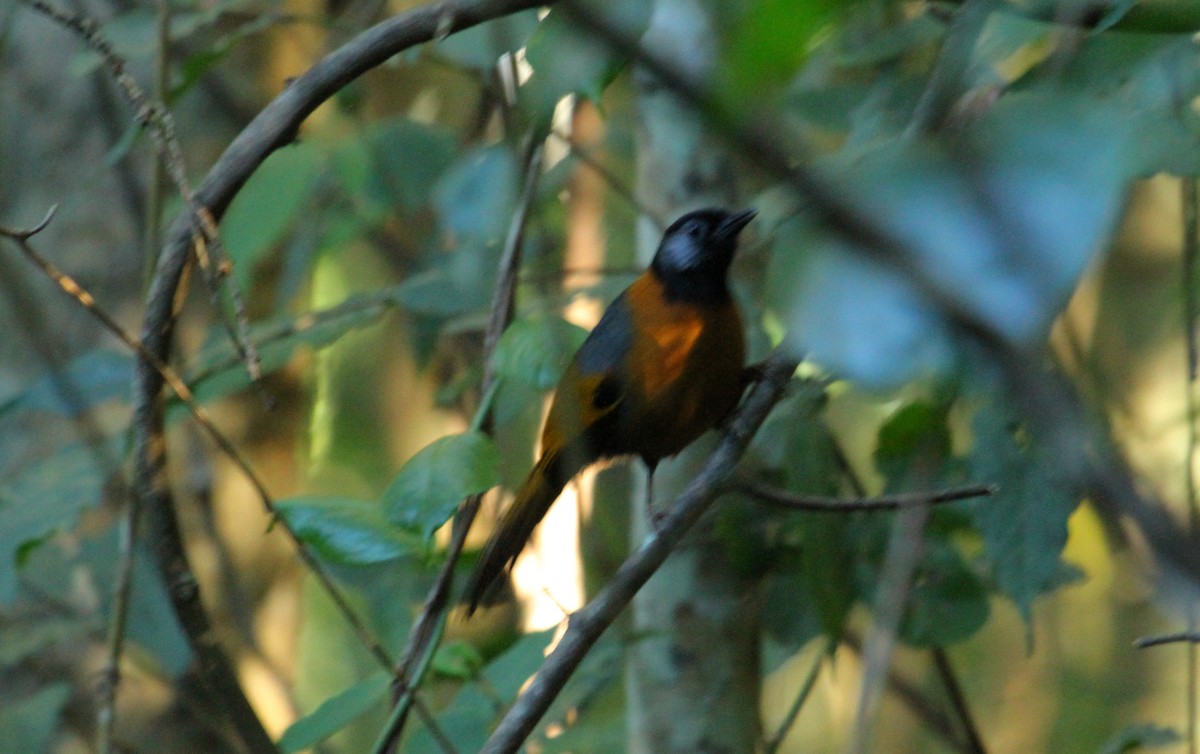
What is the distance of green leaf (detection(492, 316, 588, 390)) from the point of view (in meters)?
1.85

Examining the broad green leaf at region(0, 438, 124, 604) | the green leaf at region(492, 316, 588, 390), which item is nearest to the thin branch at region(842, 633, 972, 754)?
the green leaf at region(492, 316, 588, 390)

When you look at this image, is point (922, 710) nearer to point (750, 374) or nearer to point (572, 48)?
point (750, 374)

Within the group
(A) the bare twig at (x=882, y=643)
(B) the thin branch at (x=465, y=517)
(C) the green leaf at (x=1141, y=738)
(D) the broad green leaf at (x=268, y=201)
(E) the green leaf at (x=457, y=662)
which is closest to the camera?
(A) the bare twig at (x=882, y=643)

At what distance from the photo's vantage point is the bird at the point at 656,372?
2480 millimetres

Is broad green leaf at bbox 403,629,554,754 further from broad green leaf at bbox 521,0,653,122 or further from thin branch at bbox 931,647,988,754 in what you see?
broad green leaf at bbox 521,0,653,122

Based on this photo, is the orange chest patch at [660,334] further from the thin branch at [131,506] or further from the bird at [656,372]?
the thin branch at [131,506]

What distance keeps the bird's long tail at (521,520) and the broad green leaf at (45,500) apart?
2.74 feet

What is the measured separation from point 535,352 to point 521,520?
67 centimetres

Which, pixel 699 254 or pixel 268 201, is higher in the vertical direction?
pixel 268 201

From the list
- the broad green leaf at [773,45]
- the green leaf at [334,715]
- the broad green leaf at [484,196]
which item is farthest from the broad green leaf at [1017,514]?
the broad green leaf at [773,45]

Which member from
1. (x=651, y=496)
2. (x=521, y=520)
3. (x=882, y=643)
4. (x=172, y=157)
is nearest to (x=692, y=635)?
(x=651, y=496)

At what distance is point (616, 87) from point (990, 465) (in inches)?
Answer: 59.9

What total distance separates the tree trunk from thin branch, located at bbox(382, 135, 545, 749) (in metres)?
0.34

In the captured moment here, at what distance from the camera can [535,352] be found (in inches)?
74.4
